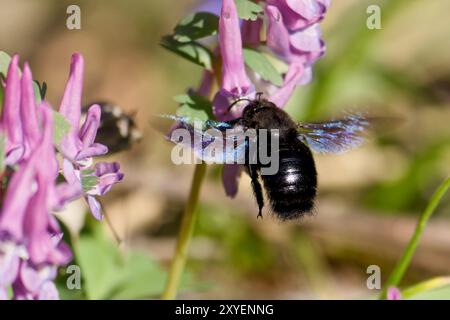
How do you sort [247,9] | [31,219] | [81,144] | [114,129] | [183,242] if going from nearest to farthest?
[31,219] → [81,144] → [247,9] → [183,242] → [114,129]

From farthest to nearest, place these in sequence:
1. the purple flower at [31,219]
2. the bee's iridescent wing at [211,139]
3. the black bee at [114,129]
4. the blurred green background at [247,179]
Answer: the blurred green background at [247,179], the black bee at [114,129], the bee's iridescent wing at [211,139], the purple flower at [31,219]

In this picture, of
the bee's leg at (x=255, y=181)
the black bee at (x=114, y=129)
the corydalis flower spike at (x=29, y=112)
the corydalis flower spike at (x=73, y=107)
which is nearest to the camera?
the corydalis flower spike at (x=29, y=112)

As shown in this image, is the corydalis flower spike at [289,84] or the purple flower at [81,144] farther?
the corydalis flower spike at [289,84]

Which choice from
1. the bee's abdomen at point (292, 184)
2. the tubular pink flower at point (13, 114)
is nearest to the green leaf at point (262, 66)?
the bee's abdomen at point (292, 184)

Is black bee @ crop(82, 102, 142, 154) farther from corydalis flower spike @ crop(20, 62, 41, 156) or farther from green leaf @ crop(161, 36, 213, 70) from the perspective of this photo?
corydalis flower spike @ crop(20, 62, 41, 156)

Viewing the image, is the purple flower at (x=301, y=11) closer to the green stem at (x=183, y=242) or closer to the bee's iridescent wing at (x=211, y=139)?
the bee's iridescent wing at (x=211, y=139)

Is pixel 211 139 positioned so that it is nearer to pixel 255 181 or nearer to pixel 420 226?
pixel 255 181

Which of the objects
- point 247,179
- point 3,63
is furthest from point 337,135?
point 247,179
